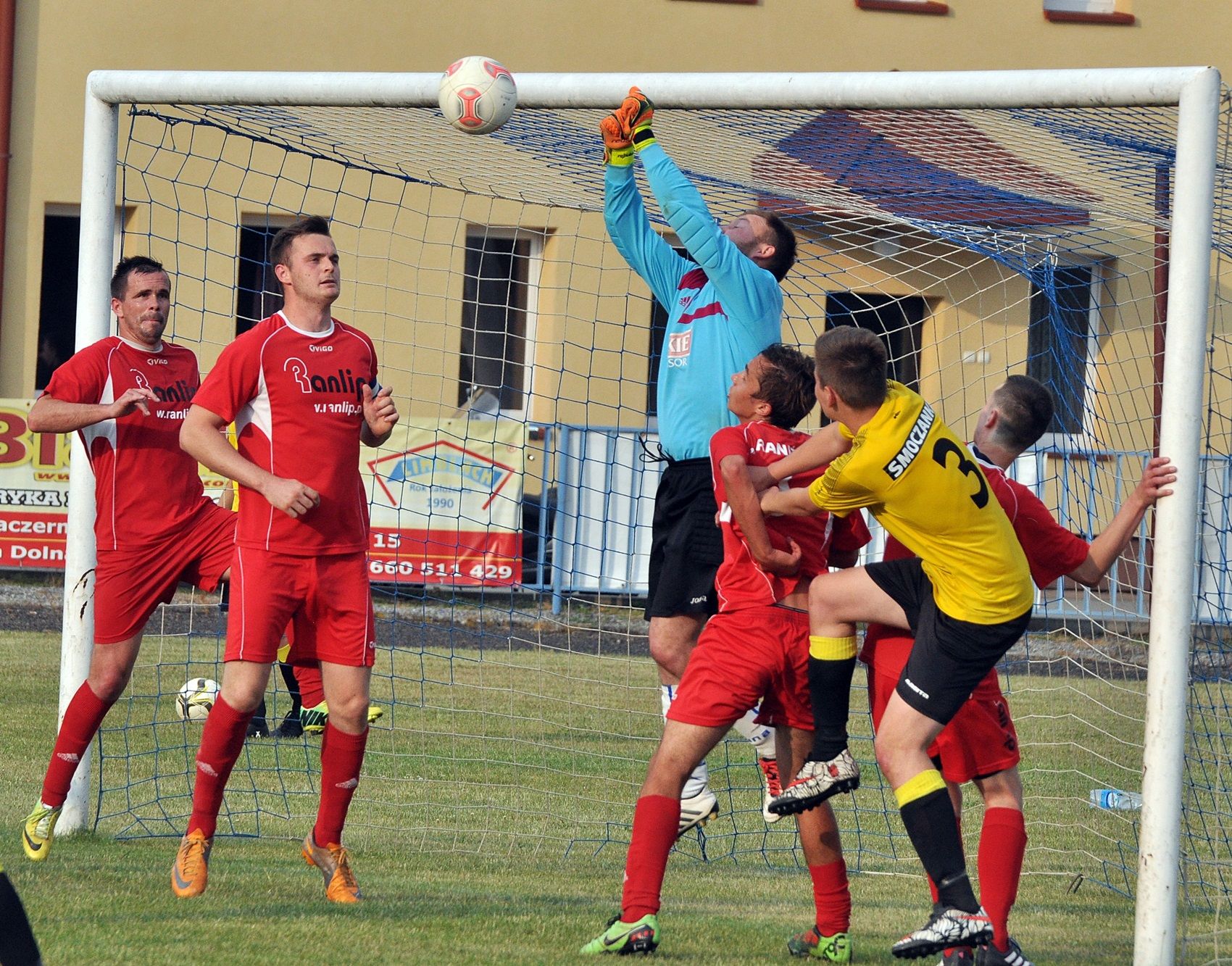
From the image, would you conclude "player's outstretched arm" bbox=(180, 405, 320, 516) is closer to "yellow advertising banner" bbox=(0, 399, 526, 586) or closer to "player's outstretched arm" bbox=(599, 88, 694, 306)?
"player's outstretched arm" bbox=(599, 88, 694, 306)

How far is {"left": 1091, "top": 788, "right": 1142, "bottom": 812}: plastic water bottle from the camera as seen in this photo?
6.81 metres

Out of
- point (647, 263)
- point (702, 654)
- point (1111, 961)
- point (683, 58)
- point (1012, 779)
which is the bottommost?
point (1111, 961)

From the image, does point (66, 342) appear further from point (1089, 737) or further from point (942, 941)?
point (942, 941)

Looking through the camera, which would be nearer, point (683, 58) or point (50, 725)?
point (50, 725)

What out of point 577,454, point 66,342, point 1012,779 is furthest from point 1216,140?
point 66,342

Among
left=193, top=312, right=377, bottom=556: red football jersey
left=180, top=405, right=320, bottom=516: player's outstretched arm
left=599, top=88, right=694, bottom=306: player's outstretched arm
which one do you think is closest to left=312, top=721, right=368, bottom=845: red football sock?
left=193, top=312, right=377, bottom=556: red football jersey

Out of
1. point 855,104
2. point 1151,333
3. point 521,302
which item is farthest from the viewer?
point 521,302

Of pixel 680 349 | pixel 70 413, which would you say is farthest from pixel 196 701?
pixel 680 349

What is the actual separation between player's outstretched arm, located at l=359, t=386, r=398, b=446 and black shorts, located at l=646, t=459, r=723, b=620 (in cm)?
94

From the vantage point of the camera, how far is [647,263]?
556cm

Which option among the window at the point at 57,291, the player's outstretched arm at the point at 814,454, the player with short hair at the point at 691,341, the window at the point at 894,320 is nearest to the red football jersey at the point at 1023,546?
the player's outstretched arm at the point at 814,454

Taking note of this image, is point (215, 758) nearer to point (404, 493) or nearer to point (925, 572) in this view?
point (925, 572)

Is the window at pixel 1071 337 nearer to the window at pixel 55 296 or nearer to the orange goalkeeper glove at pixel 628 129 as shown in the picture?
the orange goalkeeper glove at pixel 628 129

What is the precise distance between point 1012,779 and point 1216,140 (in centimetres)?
189
